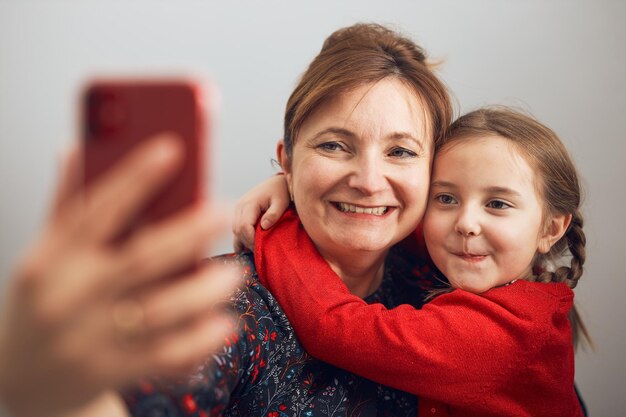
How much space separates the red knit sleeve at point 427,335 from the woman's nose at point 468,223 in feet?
0.38

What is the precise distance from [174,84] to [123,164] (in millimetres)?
89

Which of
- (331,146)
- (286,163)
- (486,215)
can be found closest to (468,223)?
(486,215)

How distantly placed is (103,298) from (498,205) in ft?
A: 2.82

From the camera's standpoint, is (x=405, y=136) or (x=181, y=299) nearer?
(x=181, y=299)

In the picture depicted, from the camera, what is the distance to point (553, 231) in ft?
4.26

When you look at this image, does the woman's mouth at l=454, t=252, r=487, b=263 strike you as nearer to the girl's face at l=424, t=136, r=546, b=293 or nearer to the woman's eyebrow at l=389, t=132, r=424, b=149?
the girl's face at l=424, t=136, r=546, b=293

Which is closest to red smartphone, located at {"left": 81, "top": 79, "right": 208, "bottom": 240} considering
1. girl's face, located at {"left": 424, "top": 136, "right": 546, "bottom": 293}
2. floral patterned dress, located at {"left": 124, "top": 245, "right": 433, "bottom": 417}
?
floral patterned dress, located at {"left": 124, "top": 245, "right": 433, "bottom": 417}

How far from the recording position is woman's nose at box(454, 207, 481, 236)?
1.17 metres

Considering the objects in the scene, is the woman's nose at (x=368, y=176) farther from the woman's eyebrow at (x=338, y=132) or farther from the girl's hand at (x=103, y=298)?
the girl's hand at (x=103, y=298)

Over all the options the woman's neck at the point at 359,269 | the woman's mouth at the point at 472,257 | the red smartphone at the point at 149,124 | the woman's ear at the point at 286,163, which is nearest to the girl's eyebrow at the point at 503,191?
the woman's mouth at the point at 472,257

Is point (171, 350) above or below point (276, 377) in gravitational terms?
above

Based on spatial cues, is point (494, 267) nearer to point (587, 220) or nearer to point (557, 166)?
point (557, 166)

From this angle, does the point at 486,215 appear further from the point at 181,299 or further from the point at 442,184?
the point at 181,299

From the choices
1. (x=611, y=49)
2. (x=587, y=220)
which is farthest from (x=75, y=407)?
(x=611, y=49)
